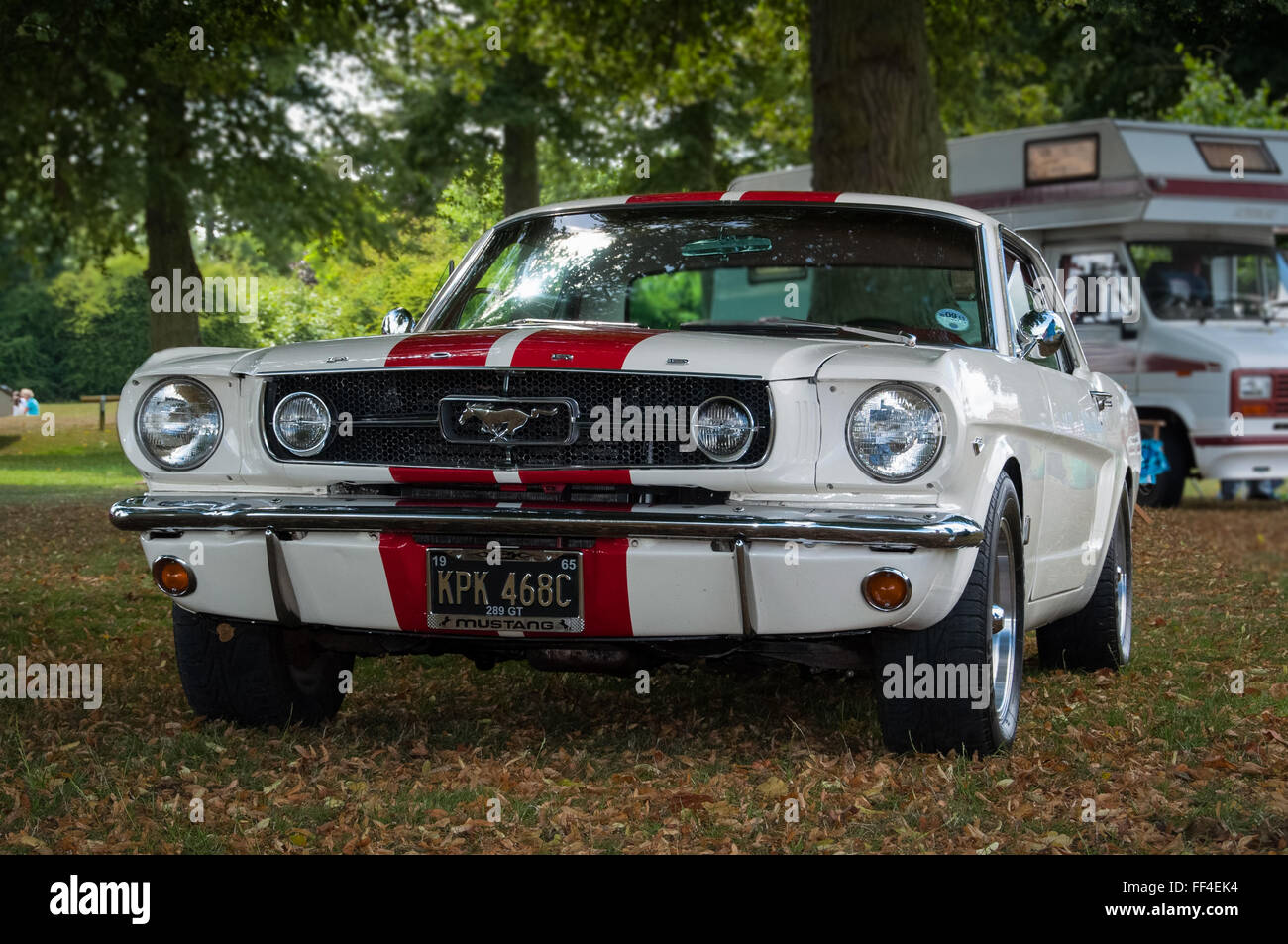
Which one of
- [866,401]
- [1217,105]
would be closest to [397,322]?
[866,401]

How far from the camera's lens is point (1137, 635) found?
777 cm

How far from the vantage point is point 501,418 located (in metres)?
4.45

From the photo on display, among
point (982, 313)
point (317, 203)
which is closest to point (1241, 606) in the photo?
point (982, 313)

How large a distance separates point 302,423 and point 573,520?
3.01 feet

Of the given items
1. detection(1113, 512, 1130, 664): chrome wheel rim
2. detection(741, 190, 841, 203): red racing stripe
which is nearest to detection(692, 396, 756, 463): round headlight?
detection(741, 190, 841, 203): red racing stripe

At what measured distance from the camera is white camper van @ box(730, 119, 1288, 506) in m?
14.1

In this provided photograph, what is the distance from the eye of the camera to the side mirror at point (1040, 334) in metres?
5.46

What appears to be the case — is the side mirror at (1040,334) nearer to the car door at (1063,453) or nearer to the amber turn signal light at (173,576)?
the car door at (1063,453)

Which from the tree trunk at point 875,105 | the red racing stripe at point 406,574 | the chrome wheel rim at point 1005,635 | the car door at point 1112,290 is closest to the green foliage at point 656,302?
the chrome wheel rim at point 1005,635

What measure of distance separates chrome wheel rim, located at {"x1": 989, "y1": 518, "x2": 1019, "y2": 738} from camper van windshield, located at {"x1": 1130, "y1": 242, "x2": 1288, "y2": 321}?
10.3 metres

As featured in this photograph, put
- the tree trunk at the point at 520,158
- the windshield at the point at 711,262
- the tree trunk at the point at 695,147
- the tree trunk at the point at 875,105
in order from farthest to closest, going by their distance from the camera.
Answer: the tree trunk at the point at 695,147, the tree trunk at the point at 520,158, the tree trunk at the point at 875,105, the windshield at the point at 711,262

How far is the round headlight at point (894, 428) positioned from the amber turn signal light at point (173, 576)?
6.08 feet

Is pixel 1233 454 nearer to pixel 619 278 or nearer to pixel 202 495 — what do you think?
pixel 619 278

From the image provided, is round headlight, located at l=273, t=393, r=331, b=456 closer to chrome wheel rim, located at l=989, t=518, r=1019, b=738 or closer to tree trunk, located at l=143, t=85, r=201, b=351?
chrome wheel rim, located at l=989, t=518, r=1019, b=738
